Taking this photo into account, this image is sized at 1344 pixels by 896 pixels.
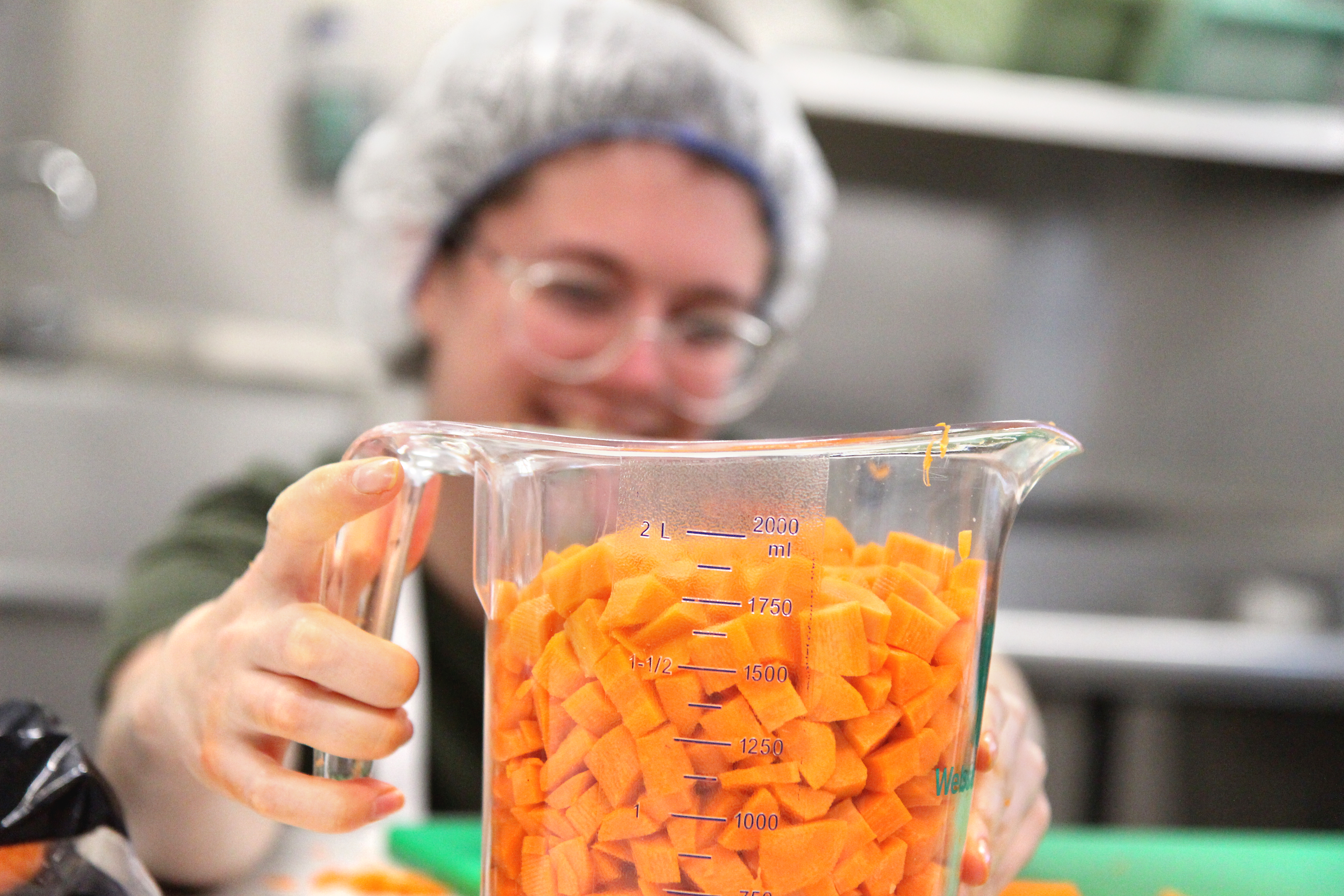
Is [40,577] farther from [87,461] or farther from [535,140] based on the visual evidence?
[535,140]

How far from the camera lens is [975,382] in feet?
8.16

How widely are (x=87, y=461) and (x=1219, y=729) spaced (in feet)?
7.16

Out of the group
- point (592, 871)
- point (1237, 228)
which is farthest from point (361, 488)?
point (1237, 228)

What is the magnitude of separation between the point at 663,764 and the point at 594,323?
0.88 m

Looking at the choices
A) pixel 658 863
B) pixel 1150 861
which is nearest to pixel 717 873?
pixel 658 863

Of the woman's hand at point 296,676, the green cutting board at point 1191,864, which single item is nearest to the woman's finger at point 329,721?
the woman's hand at point 296,676

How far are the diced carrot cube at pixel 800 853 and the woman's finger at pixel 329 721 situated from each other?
0.15 metres

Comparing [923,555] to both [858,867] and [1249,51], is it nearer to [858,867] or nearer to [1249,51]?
[858,867]

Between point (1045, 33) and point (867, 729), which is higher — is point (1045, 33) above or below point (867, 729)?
above

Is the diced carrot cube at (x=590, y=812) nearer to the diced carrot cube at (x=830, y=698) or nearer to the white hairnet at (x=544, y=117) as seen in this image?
the diced carrot cube at (x=830, y=698)

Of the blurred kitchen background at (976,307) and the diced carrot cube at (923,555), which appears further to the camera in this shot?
the blurred kitchen background at (976,307)

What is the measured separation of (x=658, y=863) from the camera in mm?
357

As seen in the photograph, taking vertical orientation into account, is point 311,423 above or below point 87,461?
above

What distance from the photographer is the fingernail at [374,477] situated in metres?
0.37
